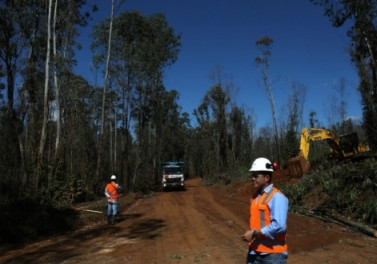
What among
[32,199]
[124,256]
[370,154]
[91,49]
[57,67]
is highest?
[91,49]

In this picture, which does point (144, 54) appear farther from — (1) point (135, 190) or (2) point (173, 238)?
(2) point (173, 238)

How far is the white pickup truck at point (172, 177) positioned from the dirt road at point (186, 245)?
22679 mm

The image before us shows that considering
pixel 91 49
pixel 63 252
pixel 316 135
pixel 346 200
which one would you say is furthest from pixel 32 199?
pixel 91 49

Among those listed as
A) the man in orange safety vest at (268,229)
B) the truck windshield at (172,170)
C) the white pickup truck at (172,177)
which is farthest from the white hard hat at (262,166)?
the truck windshield at (172,170)

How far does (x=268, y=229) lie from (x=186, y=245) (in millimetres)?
8596

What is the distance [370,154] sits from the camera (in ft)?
78.9

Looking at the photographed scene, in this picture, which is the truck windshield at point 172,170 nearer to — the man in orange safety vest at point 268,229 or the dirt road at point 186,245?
the dirt road at point 186,245

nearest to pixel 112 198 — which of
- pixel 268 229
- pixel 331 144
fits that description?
pixel 268 229

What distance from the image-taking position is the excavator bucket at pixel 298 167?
25375 mm

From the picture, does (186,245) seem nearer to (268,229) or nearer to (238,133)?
(268,229)

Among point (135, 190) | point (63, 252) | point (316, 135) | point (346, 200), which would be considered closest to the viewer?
point (63, 252)

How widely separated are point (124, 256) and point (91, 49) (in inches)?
1270

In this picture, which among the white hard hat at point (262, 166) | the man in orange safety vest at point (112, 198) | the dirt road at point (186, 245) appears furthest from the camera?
the man in orange safety vest at point (112, 198)

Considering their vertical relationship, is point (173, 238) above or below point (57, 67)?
below
